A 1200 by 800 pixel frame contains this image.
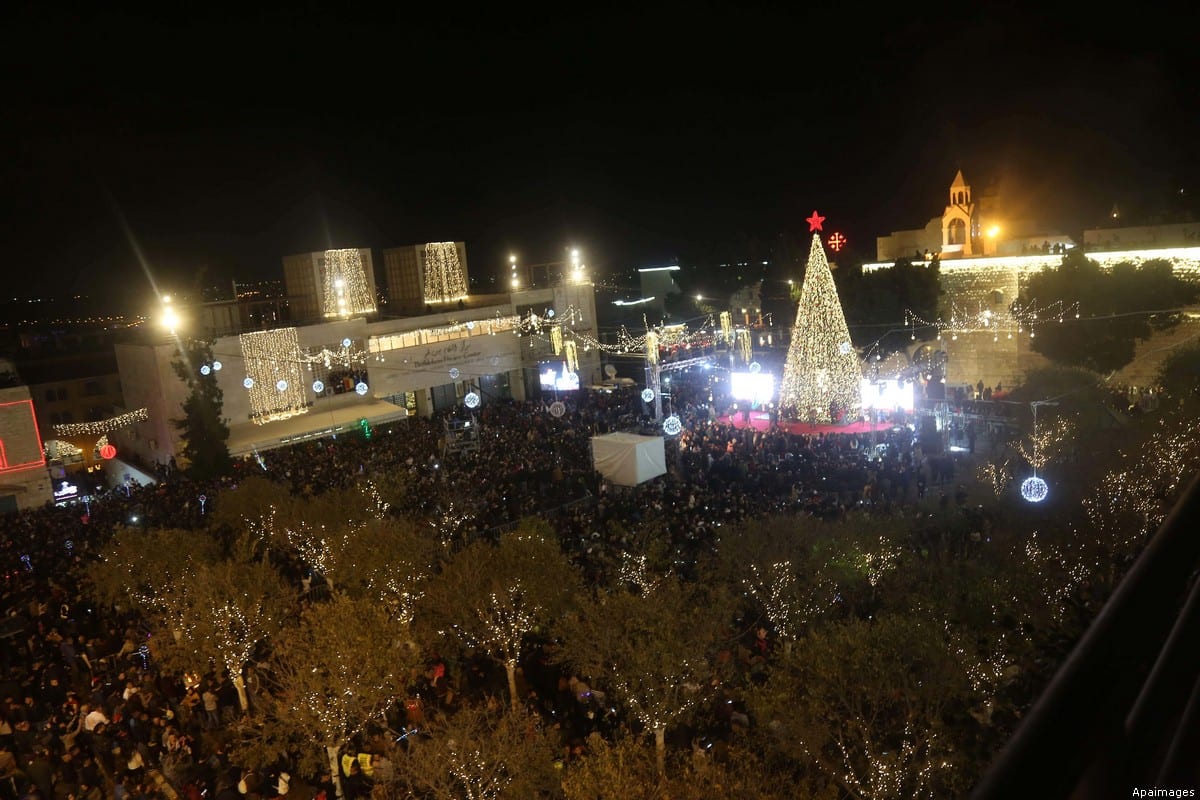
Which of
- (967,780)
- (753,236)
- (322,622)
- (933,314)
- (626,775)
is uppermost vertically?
(753,236)

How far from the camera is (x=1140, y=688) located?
88 cm

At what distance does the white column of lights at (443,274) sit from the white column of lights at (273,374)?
28.9 ft

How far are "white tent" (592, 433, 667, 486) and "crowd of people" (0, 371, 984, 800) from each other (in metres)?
0.29

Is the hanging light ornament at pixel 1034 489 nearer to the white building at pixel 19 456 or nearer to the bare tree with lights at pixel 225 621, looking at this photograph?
the bare tree with lights at pixel 225 621

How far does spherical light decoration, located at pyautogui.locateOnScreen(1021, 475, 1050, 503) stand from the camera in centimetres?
1405

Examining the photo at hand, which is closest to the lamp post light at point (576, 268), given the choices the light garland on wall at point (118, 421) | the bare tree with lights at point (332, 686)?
the light garland on wall at point (118, 421)

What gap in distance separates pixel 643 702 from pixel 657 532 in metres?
4.52

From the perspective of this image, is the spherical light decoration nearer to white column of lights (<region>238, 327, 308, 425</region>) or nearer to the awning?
the awning

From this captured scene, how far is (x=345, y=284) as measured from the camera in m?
29.7

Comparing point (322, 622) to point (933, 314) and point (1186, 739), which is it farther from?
point (933, 314)

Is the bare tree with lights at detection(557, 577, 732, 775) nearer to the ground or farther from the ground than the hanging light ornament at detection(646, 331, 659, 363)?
A: nearer to the ground

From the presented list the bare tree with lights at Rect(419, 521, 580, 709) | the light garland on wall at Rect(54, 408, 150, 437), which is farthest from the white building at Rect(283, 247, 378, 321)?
the bare tree with lights at Rect(419, 521, 580, 709)

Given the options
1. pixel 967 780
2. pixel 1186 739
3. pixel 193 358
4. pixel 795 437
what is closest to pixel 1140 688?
pixel 1186 739

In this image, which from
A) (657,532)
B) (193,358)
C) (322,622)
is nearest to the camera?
(322,622)
